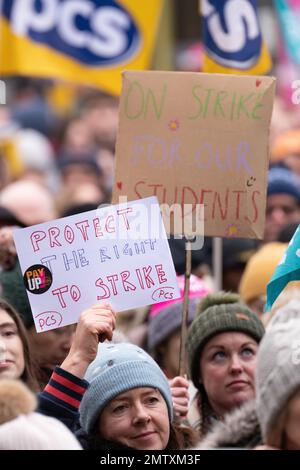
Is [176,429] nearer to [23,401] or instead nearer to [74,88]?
[23,401]

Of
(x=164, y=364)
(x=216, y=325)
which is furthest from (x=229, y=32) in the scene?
(x=216, y=325)

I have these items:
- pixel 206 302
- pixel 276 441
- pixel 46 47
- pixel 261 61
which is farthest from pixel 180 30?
pixel 276 441

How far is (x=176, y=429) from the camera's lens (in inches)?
207

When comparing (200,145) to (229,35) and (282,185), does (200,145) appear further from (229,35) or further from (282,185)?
(282,185)

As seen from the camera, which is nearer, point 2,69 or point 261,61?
point 261,61

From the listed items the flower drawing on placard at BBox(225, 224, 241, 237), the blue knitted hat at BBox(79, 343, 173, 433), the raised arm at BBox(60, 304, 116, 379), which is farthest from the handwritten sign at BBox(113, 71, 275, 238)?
the raised arm at BBox(60, 304, 116, 379)

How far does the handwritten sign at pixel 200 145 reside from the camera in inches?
227

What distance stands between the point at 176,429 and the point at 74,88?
1429 cm

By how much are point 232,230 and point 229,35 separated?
1.72 meters

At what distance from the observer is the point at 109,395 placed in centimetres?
504

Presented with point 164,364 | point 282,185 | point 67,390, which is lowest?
point 164,364

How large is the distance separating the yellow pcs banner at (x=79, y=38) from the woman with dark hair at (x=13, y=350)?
170 inches

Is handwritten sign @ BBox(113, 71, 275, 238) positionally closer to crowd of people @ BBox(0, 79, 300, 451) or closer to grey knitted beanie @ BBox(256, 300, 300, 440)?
crowd of people @ BBox(0, 79, 300, 451)

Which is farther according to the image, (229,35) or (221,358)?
(229,35)
